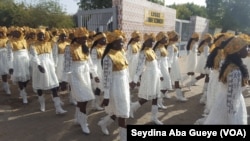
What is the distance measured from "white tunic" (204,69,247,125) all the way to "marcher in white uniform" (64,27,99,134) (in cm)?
258

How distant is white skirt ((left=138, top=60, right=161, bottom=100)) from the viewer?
19.8 ft

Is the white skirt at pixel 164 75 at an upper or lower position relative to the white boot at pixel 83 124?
upper

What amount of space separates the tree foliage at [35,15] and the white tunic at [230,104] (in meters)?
21.4

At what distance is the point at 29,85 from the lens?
1048 centimetres

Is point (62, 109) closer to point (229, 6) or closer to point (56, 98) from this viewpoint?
point (56, 98)

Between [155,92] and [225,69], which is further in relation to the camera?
[155,92]

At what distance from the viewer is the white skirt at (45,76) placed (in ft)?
23.2

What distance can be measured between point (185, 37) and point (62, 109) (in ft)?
62.6

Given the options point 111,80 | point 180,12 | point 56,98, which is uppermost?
point 180,12

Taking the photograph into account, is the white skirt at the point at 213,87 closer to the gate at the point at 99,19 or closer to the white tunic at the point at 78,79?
the white tunic at the point at 78,79

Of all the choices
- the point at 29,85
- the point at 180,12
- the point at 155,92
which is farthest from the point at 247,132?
the point at 180,12

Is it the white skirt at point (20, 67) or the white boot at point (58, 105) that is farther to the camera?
the white skirt at point (20, 67)

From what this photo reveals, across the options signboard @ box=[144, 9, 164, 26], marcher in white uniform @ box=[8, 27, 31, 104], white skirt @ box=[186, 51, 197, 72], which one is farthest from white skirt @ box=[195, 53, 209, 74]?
signboard @ box=[144, 9, 164, 26]

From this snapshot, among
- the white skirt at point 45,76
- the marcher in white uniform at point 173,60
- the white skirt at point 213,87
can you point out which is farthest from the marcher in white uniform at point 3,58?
the white skirt at point 213,87
